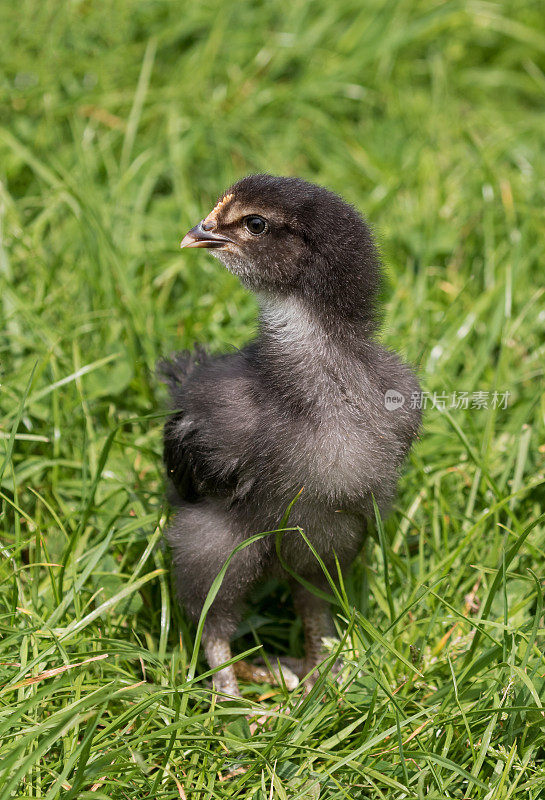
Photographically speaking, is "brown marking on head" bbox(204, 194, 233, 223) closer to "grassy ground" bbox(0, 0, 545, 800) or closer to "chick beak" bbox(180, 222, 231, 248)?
"chick beak" bbox(180, 222, 231, 248)

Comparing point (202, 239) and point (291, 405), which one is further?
point (202, 239)

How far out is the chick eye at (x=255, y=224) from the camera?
2406 millimetres

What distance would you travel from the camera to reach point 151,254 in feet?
13.3

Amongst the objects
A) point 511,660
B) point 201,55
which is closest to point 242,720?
point 511,660

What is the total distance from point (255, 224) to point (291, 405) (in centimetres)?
51

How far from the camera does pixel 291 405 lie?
234cm

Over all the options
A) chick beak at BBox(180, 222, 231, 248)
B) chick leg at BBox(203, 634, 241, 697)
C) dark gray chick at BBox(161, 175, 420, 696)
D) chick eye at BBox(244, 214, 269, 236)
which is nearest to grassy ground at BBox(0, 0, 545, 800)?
chick leg at BBox(203, 634, 241, 697)

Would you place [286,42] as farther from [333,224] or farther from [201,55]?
[333,224]

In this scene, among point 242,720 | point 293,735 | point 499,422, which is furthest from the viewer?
point 499,422

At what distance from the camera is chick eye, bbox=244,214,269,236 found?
241 cm

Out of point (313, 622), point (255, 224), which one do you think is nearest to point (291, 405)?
point (255, 224)

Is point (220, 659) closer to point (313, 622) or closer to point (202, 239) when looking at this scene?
point (313, 622)

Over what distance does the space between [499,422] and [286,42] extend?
8.64 feet

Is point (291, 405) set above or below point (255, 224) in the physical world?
below
